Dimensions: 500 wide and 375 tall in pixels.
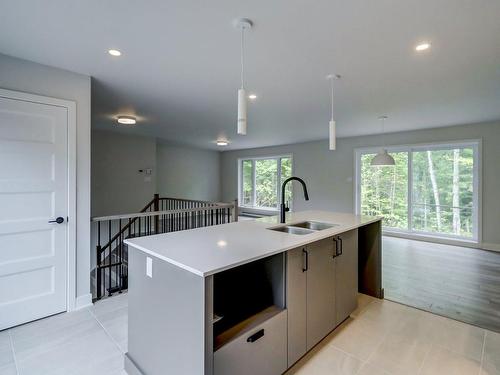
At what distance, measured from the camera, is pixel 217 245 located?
1.70 meters

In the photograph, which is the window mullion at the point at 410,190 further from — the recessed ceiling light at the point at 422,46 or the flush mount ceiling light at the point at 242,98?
the flush mount ceiling light at the point at 242,98

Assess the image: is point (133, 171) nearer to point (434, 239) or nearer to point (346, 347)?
point (346, 347)

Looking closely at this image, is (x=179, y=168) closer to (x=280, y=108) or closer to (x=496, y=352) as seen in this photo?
(x=280, y=108)

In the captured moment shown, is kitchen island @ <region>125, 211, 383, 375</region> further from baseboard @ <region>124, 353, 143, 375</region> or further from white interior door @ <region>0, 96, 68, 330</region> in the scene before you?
white interior door @ <region>0, 96, 68, 330</region>

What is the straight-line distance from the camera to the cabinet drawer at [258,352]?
1.38m

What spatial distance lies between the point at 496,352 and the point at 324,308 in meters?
1.39

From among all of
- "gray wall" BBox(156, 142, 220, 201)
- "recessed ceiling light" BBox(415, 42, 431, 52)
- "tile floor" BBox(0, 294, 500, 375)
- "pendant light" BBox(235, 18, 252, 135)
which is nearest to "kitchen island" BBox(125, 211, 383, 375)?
"tile floor" BBox(0, 294, 500, 375)

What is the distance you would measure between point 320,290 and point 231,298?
2.37 feet

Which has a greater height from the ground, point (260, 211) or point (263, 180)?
point (263, 180)

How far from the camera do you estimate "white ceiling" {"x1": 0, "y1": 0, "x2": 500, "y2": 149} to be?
1.74 metres

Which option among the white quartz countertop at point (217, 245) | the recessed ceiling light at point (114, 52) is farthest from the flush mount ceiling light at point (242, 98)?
the recessed ceiling light at point (114, 52)

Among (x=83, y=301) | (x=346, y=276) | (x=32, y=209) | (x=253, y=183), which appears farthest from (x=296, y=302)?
(x=253, y=183)

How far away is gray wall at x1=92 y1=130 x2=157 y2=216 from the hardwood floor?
6232 millimetres

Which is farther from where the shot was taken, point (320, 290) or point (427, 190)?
point (427, 190)
